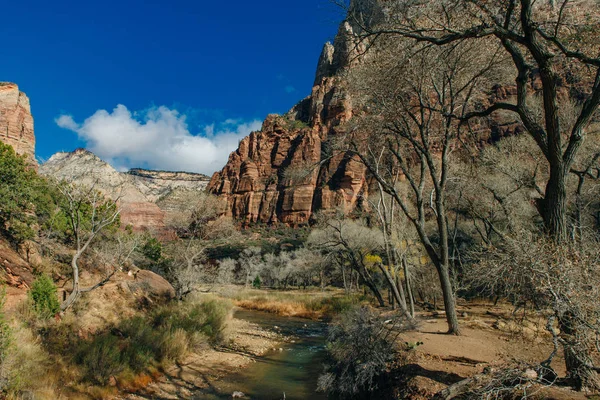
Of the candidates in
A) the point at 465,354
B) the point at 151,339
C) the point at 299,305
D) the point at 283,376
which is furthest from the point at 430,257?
the point at 299,305

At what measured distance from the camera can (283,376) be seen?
11.8 meters

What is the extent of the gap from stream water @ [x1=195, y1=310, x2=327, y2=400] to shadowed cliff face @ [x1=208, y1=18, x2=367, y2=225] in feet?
227

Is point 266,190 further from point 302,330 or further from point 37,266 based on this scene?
point 37,266

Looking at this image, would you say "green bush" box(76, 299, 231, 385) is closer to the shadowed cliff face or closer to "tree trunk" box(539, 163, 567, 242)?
"tree trunk" box(539, 163, 567, 242)

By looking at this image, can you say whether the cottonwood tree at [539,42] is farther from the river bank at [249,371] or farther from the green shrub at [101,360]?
the green shrub at [101,360]

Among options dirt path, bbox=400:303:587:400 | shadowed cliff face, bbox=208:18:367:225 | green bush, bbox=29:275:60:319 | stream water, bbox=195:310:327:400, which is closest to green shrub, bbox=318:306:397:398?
dirt path, bbox=400:303:587:400

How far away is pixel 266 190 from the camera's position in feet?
371

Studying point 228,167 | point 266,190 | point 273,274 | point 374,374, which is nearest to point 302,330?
point 374,374

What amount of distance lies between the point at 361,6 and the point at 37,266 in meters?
13.1

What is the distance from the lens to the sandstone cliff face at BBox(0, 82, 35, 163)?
145 feet

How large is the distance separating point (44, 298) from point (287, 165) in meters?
96.9

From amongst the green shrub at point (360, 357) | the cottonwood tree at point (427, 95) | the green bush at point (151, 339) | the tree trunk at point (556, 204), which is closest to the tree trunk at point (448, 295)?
the cottonwood tree at point (427, 95)

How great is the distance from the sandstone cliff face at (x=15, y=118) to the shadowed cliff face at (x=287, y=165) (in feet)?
162

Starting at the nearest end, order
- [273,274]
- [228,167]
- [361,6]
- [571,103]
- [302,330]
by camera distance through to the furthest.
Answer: [361,6], [571,103], [302,330], [273,274], [228,167]
